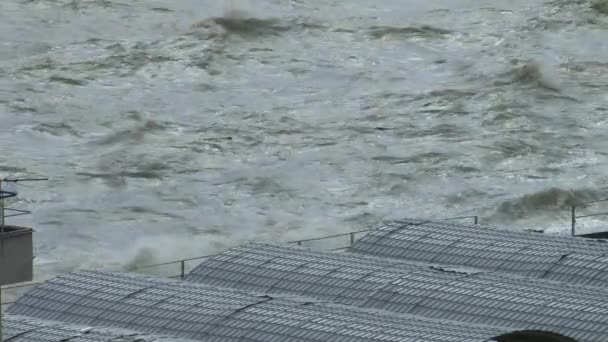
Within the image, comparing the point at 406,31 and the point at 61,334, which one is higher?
the point at 61,334

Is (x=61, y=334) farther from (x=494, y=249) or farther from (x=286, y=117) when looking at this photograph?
(x=286, y=117)

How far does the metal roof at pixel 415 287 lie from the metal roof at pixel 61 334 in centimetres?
1182

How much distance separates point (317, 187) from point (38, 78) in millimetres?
39528

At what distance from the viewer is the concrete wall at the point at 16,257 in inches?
1629

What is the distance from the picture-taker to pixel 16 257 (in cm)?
4194

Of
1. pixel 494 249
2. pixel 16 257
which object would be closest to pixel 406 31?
pixel 494 249

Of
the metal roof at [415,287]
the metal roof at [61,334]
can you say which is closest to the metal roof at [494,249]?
the metal roof at [415,287]

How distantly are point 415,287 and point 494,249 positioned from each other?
808 cm

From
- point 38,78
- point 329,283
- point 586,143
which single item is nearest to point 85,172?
point 38,78

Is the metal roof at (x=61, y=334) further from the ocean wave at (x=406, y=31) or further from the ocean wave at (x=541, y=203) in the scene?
the ocean wave at (x=406, y=31)

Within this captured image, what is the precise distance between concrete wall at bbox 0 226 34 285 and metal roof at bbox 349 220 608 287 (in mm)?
30449

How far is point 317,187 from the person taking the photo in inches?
5413

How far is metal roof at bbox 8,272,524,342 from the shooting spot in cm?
5597

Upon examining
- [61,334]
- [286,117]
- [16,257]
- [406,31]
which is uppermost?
[16,257]
